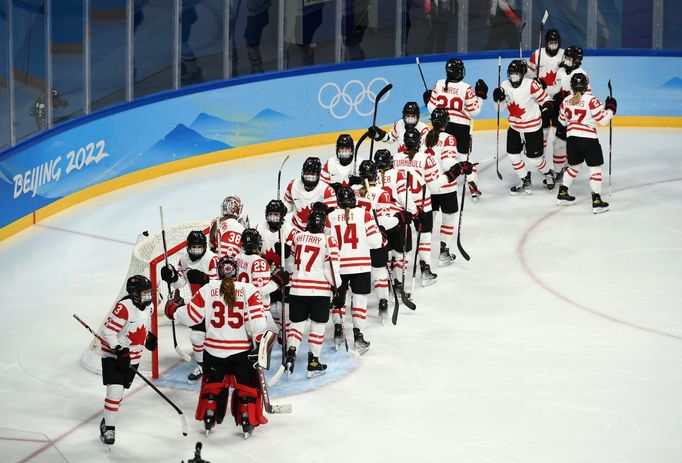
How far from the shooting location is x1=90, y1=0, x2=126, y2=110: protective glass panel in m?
12.6

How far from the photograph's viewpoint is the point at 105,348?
7367mm

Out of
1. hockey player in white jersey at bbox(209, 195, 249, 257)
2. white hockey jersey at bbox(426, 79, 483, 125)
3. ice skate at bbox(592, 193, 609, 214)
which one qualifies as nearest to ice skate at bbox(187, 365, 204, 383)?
hockey player in white jersey at bbox(209, 195, 249, 257)

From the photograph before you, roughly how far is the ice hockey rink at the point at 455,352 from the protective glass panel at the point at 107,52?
104cm

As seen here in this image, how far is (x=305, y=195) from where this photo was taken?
9242mm

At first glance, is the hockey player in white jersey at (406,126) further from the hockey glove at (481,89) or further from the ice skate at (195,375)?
the ice skate at (195,375)

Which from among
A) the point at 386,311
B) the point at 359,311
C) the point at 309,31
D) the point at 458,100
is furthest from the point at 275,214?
the point at 309,31

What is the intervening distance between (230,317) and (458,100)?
478 centimetres

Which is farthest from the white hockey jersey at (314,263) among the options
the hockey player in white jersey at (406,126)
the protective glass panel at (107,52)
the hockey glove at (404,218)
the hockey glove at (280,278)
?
the protective glass panel at (107,52)

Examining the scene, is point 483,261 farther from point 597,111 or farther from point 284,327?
point 284,327

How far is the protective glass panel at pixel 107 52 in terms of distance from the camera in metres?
12.6

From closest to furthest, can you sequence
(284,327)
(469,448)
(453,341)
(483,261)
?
(469,448)
(284,327)
(453,341)
(483,261)

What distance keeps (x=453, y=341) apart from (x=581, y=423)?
1.54 meters

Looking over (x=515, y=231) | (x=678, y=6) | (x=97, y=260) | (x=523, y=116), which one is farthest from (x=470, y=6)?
(x=97, y=260)

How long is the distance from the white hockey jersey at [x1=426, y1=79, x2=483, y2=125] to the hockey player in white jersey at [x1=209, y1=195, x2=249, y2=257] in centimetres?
349
